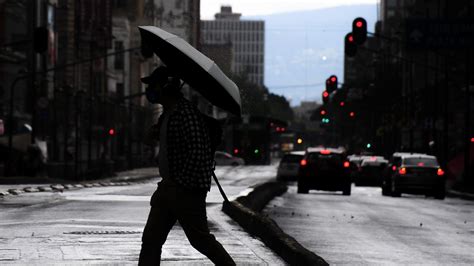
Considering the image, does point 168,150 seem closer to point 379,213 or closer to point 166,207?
point 166,207

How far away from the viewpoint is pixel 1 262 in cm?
1238

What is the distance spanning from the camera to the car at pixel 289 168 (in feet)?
225

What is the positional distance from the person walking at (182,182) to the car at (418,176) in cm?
3478

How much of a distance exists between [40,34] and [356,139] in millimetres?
113349

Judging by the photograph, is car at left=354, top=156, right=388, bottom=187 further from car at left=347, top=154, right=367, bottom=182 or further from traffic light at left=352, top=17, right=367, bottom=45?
traffic light at left=352, top=17, right=367, bottom=45

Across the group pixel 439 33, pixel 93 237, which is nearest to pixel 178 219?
pixel 93 237

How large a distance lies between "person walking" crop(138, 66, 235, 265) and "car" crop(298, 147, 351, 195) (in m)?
35.0

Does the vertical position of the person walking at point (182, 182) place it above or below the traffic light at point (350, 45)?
below

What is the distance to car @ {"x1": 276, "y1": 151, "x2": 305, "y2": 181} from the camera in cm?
6862

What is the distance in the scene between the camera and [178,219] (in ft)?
31.1

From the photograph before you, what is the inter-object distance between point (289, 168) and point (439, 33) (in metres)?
16.3

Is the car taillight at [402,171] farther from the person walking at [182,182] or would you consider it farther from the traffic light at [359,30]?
the person walking at [182,182]

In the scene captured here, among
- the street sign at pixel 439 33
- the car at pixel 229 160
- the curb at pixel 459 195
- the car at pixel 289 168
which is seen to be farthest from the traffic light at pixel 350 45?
the car at pixel 229 160

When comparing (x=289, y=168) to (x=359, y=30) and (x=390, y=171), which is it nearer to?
(x=390, y=171)
